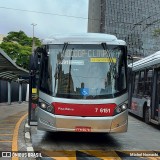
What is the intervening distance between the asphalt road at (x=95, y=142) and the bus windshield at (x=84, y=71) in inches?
53.9

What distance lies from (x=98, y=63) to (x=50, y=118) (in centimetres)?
202

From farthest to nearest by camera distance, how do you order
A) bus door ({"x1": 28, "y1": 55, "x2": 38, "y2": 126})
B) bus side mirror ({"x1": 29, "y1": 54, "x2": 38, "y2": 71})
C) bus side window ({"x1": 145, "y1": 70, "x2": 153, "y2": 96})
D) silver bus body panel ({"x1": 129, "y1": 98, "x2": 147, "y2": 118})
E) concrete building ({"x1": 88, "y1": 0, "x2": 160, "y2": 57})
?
1. concrete building ({"x1": 88, "y1": 0, "x2": 160, "y2": 57})
2. silver bus body panel ({"x1": 129, "y1": 98, "x2": 147, "y2": 118})
3. bus side window ({"x1": 145, "y1": 70, "x2": 153, "y2": 96})
4. bus door ({"x1": 28, "y1": 55, "x2": 38, "y2": 126})
5. bus side mirror ({"x1": 29, "y1": 54, "x2": 38, "y2": 71})

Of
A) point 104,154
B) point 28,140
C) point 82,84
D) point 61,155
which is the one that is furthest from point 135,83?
point 61,155

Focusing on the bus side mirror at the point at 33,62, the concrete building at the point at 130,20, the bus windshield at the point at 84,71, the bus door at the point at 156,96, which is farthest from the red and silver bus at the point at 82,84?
the concrete building at the point at 130,20

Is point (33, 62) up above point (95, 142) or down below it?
above

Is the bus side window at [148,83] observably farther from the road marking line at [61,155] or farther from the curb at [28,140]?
the road marking line at [61,155]

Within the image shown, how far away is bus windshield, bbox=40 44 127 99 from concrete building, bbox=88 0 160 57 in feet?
129

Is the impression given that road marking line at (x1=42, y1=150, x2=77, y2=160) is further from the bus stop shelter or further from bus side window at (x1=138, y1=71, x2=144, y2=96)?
bus side window at (x1=138, y1=71, x2=144, y2=96)

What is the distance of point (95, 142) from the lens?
12.3 metres

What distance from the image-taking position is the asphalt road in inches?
439

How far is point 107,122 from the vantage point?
11.2 meters

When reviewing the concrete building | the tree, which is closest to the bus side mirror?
the concrete building

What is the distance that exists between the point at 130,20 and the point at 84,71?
54948 mm

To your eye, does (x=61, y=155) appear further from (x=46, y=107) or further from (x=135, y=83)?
(x=135, y=83)
